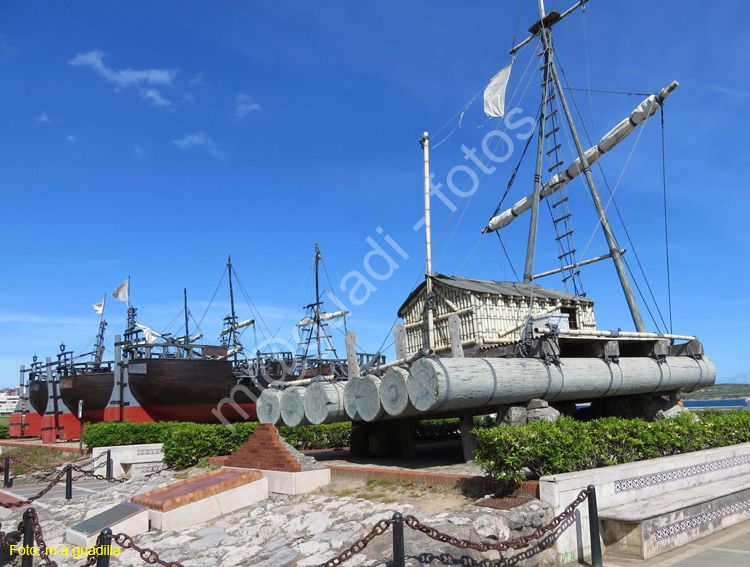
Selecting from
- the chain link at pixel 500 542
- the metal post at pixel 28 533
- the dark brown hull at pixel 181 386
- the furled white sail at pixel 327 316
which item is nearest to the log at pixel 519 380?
the chain link at pixel 500 542

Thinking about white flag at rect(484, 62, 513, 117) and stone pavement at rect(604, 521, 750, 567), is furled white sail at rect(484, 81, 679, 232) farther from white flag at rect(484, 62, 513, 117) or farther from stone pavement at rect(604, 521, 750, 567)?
stone pavement at rect(604, 521, 750, 567)

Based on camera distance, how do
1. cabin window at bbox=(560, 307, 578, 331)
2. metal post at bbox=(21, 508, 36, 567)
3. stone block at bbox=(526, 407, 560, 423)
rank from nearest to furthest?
metal post at bbox=(21, 508, 36, 567) → stone block at bbox=(526, 407, 560, 423) → cabin window at bbox=(560, 307, 578, 331)

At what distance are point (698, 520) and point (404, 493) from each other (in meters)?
4.46

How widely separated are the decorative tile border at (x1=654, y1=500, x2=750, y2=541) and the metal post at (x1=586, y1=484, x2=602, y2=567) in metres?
1.07

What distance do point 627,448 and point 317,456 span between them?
8638mm

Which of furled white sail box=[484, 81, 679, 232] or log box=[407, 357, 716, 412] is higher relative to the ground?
furled white sail box=[484, 81, 679, 232]

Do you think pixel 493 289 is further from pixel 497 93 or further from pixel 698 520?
pixel 698 520

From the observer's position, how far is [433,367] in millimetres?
9297

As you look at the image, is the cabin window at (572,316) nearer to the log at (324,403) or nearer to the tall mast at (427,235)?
the tall mast at (427,235)

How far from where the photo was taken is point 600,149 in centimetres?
1862

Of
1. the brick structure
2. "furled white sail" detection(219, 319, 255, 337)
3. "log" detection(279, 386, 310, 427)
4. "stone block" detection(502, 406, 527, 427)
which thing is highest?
"furled white sail" detection(219, 319, 255, 337)

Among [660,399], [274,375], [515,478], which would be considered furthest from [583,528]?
[274,375]

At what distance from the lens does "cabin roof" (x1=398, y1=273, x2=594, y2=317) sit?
1569cm

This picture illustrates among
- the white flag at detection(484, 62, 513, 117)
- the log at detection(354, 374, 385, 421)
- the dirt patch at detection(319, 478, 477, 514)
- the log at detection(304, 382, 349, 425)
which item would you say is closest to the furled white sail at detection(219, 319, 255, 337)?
the white flag at detection(484, 62, 513, 117)
